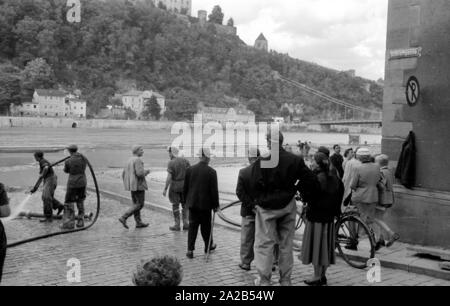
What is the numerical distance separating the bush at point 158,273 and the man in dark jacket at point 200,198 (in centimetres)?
349

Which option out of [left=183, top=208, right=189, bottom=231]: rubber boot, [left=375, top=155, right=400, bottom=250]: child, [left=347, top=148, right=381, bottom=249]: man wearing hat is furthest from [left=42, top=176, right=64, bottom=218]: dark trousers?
[left=375, top=155, right=400, bottom=250]: child

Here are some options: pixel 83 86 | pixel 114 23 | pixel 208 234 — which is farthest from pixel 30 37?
pixel 208 234

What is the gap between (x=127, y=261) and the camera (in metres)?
7.53

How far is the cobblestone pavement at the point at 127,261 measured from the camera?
21.5 ft

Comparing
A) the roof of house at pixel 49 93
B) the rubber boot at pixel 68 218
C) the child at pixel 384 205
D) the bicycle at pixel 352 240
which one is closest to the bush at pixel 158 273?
the bicycle at pixel 352 240

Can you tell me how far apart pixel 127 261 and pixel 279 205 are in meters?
2.79

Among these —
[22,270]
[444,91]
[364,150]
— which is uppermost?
[444,91]

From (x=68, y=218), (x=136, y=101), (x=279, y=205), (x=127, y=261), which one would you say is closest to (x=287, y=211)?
(x=279, y=205)

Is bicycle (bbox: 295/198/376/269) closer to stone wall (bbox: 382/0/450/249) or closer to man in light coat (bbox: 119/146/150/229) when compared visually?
stone wall (bbox: 382/0/450/249)

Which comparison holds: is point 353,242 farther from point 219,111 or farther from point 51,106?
point 219,111

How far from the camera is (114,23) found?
195 metres
